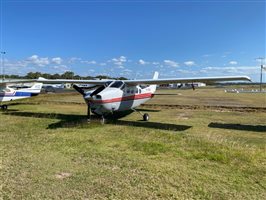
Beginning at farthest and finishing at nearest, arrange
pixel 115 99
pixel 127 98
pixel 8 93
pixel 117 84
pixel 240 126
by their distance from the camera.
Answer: pixel 8 93 < pixel 127 98 < pixel 117 84 < pixel 115 99 < pixel 240 126

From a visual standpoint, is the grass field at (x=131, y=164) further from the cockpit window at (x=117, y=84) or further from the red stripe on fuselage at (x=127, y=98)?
the cockpit window at (x=117, y=84)

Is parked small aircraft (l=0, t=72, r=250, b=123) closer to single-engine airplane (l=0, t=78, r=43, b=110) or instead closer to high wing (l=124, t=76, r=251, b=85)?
high wing (l=124, t=76, r=251, b=85)

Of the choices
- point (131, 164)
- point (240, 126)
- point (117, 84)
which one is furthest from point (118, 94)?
point (131, 164)

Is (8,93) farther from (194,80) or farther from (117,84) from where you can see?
(194,80)

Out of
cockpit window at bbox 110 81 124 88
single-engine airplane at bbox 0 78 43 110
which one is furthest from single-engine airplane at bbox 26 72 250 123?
single-engine airplane at bbox 0 78 43 110

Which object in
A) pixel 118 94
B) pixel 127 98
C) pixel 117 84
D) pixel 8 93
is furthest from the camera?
pixel 8 93

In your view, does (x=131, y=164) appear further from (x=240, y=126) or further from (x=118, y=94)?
(x=240, y=126)

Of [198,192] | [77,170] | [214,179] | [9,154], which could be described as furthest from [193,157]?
[9,154]

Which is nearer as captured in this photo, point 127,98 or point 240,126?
point 240,126

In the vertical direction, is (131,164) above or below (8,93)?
below

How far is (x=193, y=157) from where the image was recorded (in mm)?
6914

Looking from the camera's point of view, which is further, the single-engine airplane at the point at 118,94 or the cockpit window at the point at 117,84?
the cockpit window at the point at 117,84

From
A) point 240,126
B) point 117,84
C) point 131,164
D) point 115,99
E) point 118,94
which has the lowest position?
point 131,164

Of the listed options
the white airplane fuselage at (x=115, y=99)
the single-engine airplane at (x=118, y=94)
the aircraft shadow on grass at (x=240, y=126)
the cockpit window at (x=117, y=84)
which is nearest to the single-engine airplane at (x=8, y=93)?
the single-engine airplane at (x=118, y=94)
